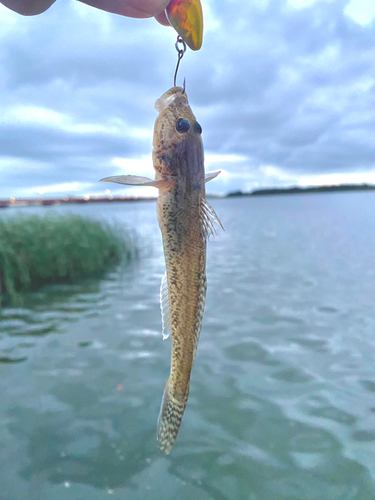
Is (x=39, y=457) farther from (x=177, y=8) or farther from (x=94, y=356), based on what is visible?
(x=177, y=8)

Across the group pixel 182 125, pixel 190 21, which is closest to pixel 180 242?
pixel 182 125

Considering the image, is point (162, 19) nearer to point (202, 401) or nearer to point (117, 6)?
point (117, 6)

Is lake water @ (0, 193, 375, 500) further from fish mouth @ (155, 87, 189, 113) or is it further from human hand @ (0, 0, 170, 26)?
human hand @ (0, 0, 170, 26)

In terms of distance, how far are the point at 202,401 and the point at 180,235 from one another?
22.8 feet

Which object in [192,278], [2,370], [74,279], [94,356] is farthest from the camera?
[74,279]

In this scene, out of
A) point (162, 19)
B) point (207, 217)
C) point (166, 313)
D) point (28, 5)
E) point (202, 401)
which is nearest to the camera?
point (207, 217)

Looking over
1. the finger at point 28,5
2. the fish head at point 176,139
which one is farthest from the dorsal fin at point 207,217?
the finger at point 28,5

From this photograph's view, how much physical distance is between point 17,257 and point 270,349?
11.6 m

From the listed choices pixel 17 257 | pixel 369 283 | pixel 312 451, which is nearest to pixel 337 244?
pixel 369 283

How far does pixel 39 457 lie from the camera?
6938 millimetres

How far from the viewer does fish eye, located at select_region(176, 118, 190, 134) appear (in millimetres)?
2691

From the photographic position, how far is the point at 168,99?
2852 millimetres

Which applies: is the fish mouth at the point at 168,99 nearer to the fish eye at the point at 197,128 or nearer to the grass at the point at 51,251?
the fish eye at the point at 197,128

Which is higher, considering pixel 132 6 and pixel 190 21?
pixel 132 6
